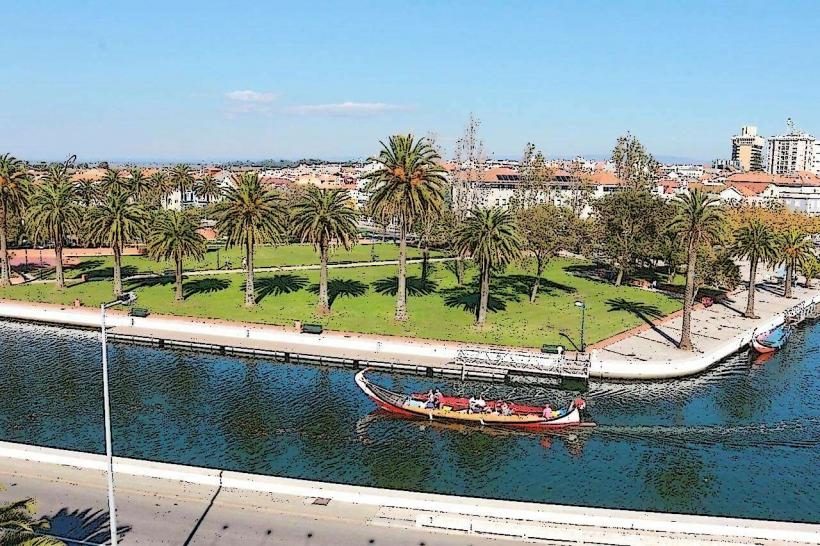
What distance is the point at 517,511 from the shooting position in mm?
29312

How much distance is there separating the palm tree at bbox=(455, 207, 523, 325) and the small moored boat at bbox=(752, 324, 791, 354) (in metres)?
23.4

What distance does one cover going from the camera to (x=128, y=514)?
97.7 ft

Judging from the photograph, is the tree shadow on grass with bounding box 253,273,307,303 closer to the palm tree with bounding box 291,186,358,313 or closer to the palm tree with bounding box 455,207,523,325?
the palm tree with bounding box 291,186,358,313

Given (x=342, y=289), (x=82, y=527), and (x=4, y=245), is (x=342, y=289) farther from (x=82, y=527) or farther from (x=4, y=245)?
(x=82, y=527)

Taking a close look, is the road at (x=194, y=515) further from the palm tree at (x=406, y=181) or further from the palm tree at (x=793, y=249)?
the palm tree at (x=793, y=249)

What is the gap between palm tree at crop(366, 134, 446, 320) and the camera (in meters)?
62.9

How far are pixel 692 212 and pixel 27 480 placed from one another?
5159cm

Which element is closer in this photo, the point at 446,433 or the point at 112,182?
the point at 446,433

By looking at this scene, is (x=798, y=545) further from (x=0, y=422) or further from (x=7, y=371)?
(x=7, y=371)

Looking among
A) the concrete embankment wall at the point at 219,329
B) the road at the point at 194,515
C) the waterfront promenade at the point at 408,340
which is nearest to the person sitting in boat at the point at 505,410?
the waterfront promenade at the point at 408,340

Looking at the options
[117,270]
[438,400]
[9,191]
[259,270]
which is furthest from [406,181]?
[9,191]

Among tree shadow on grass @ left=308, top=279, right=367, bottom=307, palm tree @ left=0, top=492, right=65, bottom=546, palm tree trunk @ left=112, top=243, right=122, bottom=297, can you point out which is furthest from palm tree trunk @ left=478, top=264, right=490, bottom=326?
palm tree @ left=0, top=492, right=65, bottom=546

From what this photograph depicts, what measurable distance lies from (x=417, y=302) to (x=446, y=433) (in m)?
32.2

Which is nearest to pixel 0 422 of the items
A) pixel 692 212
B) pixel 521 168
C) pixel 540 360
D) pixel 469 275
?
pixel 540 360
